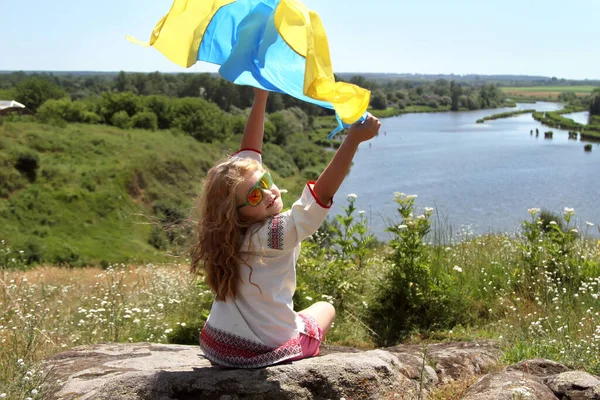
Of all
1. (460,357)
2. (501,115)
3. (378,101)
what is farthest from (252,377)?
(501,115)

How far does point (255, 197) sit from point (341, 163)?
514 mm

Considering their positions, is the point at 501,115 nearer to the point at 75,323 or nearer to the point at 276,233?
the point at 75,323

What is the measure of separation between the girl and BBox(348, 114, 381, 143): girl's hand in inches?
19.1

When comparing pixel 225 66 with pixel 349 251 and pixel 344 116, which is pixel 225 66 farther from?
pixel 349 251

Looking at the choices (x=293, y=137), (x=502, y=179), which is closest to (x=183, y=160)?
(x=293, y=137)

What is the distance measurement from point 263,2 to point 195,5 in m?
0.43

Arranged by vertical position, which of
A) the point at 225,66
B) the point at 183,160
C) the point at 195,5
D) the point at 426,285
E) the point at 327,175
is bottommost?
the point at 183,160

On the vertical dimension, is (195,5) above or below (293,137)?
above

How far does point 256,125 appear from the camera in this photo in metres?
3.69

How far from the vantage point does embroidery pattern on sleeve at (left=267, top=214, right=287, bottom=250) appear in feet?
9.54

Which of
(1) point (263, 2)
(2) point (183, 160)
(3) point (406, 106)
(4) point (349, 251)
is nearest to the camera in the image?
(1) point (263, 2)

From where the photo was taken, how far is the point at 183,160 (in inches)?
2704

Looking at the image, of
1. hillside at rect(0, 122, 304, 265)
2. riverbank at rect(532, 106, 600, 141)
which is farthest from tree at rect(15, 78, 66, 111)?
riverbank at rect(532, 106, 600, 141)

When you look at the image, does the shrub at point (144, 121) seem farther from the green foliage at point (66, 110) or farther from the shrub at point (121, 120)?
the green foliage at point (66, 110)
